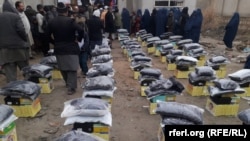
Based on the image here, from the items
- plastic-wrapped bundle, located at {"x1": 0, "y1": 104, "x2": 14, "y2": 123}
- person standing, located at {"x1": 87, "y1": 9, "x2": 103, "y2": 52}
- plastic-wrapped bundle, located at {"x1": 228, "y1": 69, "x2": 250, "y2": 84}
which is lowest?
plastic-wrapped bundle, located at {"x1": 228, "y1": 69, "x2": 250, "y2": 84}

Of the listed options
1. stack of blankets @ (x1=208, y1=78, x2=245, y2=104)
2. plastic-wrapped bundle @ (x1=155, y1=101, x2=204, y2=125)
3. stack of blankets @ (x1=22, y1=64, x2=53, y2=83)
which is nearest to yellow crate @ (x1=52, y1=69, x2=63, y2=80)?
stack of blankets @ (x1=22, y1=64, x2=53, y2=83)

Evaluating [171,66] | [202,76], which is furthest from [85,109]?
[171,66]

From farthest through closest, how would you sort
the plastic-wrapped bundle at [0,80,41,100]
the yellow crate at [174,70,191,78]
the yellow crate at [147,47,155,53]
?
the yellow crate at [147,47,155,53], the yellow crate at [174,70,191,78], the plastic-wrapped bundle at [0,80,41,100]

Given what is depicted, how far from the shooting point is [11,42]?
5.18 m

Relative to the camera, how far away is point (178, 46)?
367 inches

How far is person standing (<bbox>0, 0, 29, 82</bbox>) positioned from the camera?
510 centimetres

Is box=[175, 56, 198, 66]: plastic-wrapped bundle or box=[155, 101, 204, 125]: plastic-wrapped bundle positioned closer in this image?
box=[155, 101, 204, 125]: plastic-wrapped bundle

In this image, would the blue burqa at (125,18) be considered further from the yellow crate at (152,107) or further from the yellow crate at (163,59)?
the yellow crate at (152,107)

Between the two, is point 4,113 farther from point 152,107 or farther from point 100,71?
point 152,107

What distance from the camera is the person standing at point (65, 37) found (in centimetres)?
497

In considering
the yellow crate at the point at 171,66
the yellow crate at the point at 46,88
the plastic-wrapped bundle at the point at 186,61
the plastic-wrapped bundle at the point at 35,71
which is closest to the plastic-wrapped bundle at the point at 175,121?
the plastic-wrapped bundle at the point at 35,71

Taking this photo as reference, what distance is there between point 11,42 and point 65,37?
1.10 metres

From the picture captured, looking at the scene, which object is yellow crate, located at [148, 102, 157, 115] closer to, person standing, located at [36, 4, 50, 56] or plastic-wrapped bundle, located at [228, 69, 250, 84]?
plastic-wrapped bundle, located at [228, 69, 250, 84]

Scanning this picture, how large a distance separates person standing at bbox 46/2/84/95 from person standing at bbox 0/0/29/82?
59 centimetres
